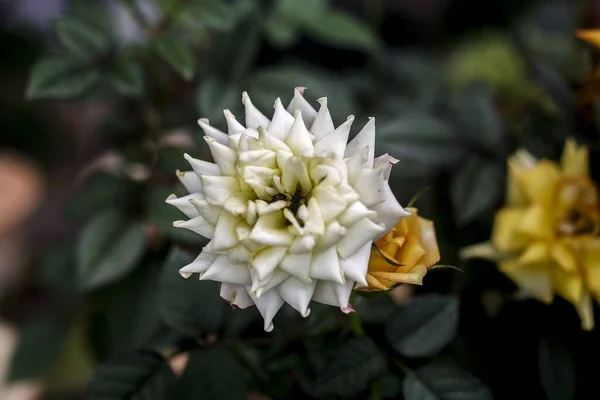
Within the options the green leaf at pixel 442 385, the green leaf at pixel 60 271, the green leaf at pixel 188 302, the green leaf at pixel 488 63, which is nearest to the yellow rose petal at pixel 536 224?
the green leaf at pixel 442 385

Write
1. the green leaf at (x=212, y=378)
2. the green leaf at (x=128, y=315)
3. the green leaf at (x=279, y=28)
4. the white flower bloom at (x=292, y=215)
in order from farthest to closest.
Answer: the green leaf at (x=279, y=28) < the green leaf at (x=128, y=315) < the green leaf at (x=212, y=378) < the white flower bloom at (x=292, y=215)

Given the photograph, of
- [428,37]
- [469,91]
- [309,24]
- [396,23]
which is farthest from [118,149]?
[428,37]

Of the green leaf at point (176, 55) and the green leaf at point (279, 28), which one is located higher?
the green leaf at point (176, 55)

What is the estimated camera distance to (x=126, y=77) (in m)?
0.49

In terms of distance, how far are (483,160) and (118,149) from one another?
0.34 m

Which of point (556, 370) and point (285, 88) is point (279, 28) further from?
point (556, 370)

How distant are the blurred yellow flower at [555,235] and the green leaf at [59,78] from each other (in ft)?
1.08

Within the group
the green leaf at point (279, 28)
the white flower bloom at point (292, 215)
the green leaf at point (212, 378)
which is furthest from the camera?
the green leaf at point (279, 28)

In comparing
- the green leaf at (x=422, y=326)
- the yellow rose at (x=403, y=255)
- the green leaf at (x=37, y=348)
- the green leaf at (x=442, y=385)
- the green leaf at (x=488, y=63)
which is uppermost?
the yellow rose at (x=403, y=255)

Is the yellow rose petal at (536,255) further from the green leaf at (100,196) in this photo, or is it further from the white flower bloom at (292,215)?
the green leaf at (100,196)

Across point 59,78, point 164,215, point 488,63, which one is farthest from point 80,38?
point 488,63

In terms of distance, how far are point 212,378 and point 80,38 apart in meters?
0.30

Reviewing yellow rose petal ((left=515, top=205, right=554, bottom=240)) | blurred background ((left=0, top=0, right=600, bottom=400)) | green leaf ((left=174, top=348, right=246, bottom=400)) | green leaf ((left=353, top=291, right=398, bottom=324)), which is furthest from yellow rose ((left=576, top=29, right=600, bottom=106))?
green leaf ((left=174, top=348, right=246, bottom=400))

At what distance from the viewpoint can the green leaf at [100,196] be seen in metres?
0.54
